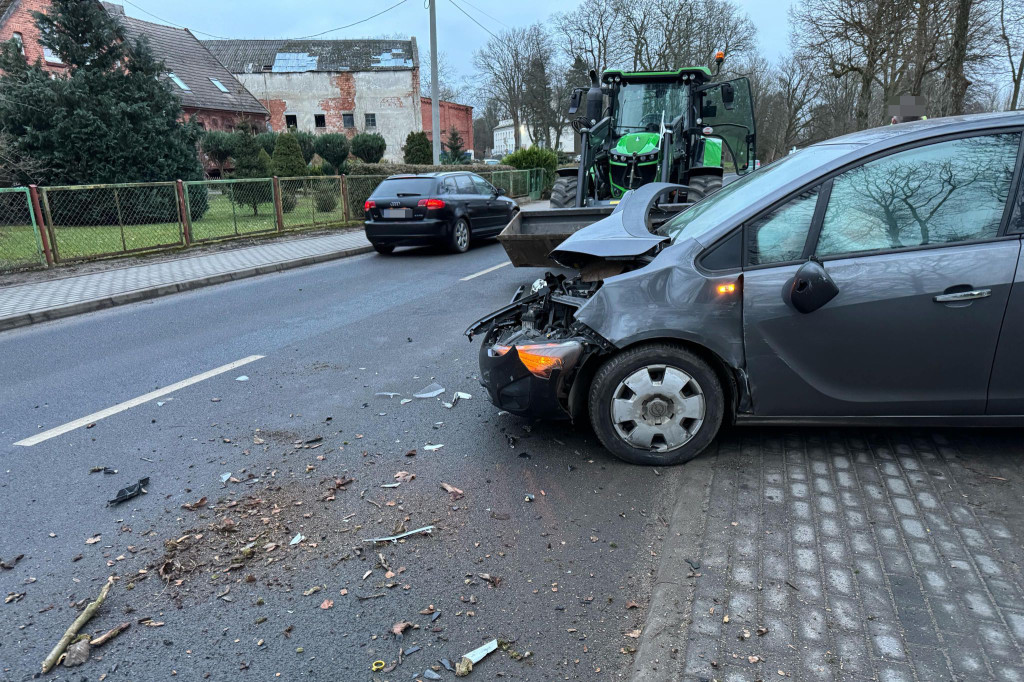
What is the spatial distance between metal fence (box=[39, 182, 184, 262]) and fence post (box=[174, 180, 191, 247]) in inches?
3.3

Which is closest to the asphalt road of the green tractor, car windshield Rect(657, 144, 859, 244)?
car windshield Rect(657, 144, 859, 244)

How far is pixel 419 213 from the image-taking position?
1319cm

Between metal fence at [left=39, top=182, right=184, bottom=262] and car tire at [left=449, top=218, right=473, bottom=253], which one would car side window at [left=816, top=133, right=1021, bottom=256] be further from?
metal fence at [left=39, top=182, right=184, bottom=262]

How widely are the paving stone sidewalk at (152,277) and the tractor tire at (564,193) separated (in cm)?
483

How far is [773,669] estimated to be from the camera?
227 cm

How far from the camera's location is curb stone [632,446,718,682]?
2322 millimetres

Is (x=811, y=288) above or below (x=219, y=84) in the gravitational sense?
below

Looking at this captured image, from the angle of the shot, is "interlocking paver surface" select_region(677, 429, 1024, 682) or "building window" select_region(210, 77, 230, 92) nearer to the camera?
"interlocking paver surface" select_region(677, 429, 1024, 682)

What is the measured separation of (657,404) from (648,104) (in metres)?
9.03

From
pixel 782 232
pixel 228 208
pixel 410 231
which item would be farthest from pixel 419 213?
pixel 782 232

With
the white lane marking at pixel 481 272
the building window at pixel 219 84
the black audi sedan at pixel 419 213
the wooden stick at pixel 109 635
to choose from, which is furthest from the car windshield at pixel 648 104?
the building window at pixel 219 84

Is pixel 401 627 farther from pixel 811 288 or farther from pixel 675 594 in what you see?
pixel 811 288

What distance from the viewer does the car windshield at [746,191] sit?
147 inches

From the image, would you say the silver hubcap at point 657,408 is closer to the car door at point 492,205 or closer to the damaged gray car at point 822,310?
the damaged gray car at point 822,310
